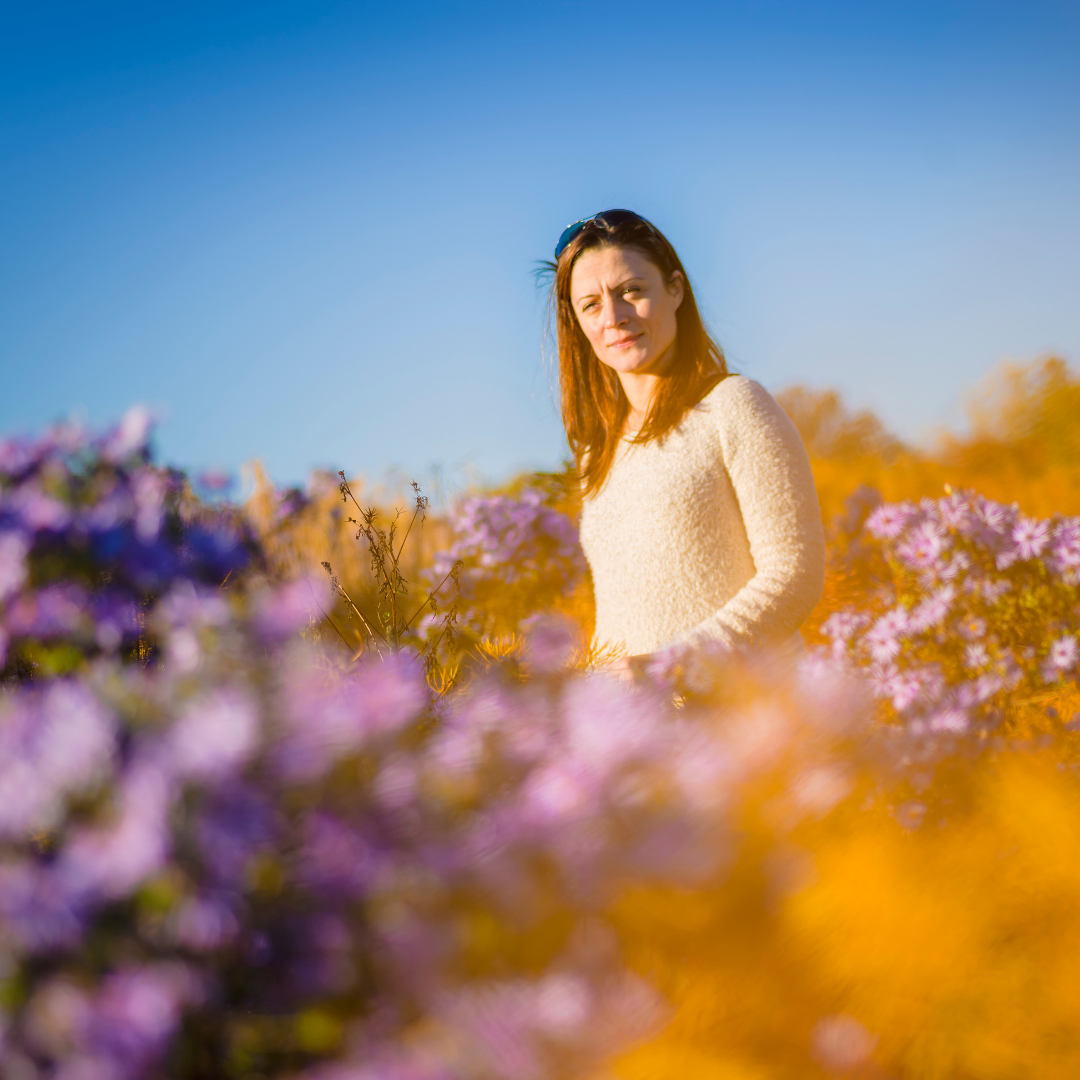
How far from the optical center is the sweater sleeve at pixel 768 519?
4.94ft

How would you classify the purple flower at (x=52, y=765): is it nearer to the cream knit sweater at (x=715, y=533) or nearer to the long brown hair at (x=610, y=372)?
the cream knit sweater at (x=715, y=533)

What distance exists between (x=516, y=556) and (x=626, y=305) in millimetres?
1508

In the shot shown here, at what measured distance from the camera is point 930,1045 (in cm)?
37

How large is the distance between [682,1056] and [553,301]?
206 centimetres

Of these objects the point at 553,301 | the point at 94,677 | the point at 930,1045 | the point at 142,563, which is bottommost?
the point at 930,1045

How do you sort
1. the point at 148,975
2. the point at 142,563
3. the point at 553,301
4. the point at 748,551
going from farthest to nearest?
the point at 553,301 < the point at 748,551 < the point at 142,563 < the point at 148,975

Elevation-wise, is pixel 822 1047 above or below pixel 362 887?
below

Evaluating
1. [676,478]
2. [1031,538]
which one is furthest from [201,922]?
[1031,538]

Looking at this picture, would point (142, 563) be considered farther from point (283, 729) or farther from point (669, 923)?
point (669, 923)

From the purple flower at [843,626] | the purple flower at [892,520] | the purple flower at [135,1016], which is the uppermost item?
the purple flower at [892,520]

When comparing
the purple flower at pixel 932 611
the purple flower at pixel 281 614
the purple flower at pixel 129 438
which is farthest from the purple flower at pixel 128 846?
the purple flower at pixel 932 611

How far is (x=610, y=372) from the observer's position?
2.18 m

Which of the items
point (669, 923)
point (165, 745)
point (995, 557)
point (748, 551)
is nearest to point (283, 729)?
point (165, 745)

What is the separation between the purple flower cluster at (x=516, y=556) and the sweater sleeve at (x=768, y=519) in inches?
57.6
